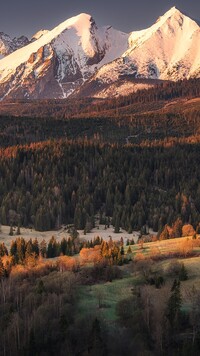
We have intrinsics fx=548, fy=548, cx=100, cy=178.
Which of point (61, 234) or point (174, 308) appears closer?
point (174, 308)

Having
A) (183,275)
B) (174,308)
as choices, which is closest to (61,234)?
(183,275)

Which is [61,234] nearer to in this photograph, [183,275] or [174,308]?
[183,275]

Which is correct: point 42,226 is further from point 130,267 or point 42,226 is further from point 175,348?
point 175,348

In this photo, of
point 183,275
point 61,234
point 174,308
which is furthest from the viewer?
point 61,234

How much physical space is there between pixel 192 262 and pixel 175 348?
25921 millimetres

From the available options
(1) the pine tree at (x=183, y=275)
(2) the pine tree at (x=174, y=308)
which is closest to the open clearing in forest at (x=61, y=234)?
(1) the pine tree at (x=183, y=275)

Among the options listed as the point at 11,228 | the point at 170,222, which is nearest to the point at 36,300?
the point at 11,228

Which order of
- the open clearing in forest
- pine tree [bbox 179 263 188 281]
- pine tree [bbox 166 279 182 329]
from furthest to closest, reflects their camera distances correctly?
the open clearing in forest → pine tree [bbox 179 263 188 281] → pine tree [bbox 166 279 182 329]

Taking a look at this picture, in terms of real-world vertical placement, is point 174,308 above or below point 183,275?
below

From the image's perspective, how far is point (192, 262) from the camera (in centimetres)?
9844

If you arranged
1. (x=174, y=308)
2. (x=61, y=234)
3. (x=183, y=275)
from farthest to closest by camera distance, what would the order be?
(x=61, y=234)
(x=183, y=275)
(x=174, y=308)

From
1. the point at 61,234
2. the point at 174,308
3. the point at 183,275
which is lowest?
the point at 61,234

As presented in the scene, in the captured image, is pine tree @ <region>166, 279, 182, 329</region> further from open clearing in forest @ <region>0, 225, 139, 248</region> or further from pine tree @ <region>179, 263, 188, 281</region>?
open clearing in forest @ <region>0, 225, 139, 248</region>

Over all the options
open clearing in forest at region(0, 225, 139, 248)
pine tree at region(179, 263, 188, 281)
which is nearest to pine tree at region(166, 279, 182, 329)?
pine tree at region(179, 263, 188, 281)
